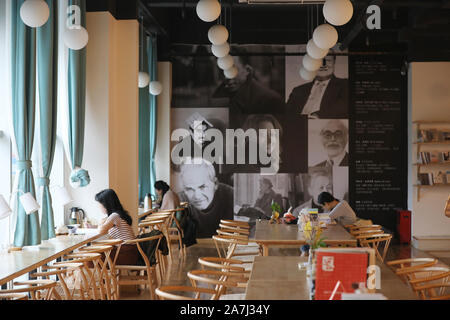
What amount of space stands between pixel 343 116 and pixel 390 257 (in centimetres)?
332

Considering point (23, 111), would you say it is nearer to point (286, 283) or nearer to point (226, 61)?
point (286, 283)

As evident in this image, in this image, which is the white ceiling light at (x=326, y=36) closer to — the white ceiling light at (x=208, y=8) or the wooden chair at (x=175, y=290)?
the white ceiling light at (x=208, y=8)

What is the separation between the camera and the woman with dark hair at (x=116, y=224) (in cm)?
682

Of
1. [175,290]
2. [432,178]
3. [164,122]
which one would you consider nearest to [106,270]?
[175,290]

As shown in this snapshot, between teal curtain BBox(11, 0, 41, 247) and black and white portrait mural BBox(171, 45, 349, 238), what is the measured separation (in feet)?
20.9

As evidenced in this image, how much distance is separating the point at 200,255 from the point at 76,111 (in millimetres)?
4027

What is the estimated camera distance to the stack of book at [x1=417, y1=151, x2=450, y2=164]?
11492mm

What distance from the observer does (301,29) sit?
12.2 meters

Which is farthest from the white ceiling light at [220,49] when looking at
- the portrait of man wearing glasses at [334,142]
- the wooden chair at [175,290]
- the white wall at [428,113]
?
the wooden chair at [175,290]

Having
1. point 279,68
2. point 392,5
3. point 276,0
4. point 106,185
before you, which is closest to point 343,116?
point 279,68

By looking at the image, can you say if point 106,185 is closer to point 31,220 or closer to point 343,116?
point 31,220

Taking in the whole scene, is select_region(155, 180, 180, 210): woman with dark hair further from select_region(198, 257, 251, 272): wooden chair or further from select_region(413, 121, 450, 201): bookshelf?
select_region(198, 257, 251, 272): wooden chair

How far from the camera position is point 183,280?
8.18 m

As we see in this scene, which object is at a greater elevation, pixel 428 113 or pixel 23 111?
pixel 428 113
